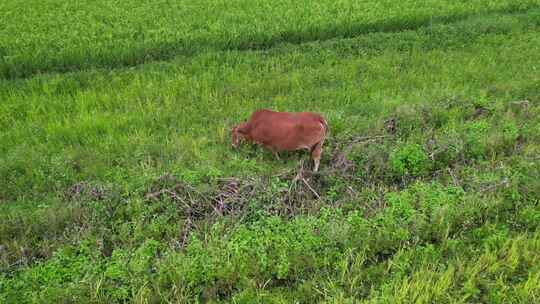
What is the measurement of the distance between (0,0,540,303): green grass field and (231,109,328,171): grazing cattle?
21 cm

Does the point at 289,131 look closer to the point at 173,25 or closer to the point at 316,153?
the point at 316,153

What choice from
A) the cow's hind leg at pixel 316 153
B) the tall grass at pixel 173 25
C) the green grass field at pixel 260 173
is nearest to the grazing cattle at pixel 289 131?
the cow's hind leg at pixel 316 153

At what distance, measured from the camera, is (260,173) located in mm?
4555

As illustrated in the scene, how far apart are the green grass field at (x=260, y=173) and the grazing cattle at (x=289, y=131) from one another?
0.69 ft

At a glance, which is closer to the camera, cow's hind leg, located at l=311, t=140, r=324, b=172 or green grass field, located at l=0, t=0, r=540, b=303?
green grass field, located at l=0, t=0, r=540, b=303

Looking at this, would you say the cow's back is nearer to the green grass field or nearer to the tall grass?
the green grass field

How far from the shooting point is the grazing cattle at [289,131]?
4598mm

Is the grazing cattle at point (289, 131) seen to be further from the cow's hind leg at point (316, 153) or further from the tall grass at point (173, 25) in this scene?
the tall grass at point (173, 25)

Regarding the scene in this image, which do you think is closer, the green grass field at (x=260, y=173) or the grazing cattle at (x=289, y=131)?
the green grass field at (x=260, y=173)

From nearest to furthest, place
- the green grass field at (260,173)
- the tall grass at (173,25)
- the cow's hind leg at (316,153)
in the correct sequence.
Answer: the green grass field at (260,173), the cow's hind leg at (316,153), the tall grass at (173,25)

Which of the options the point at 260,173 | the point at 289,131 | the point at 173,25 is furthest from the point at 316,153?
the point at 173,25

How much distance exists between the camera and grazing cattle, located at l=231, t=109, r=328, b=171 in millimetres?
4598

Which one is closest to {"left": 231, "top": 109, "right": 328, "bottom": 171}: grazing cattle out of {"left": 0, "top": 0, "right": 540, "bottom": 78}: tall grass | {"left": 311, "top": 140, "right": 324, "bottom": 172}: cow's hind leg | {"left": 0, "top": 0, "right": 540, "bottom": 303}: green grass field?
{"left": 311, "top": 140, "right": 324, "bottom": 172}: cow's hind leg

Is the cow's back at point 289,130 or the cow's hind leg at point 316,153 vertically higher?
the cow's back at point 289,130
